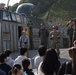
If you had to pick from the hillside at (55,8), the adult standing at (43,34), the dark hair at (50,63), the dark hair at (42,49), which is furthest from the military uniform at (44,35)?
the hillside at (55,8)

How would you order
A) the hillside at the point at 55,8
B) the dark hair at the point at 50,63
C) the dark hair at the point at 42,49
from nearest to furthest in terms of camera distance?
the dark hair at the point at 50,63 → the dark hair at the point at 42,49 → the hillside at the point at 55,8

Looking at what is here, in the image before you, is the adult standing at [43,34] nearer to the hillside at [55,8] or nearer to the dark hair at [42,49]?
the dark hair at [42,49]

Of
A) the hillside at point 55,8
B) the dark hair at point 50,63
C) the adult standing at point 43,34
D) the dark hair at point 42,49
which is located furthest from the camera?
the hillside at point 55,8

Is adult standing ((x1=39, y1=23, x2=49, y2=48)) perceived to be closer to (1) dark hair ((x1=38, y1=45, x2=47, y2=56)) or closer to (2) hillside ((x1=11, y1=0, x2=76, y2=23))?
(1) dark hair ((x1=38, y1=45, x2=47, y2=56))

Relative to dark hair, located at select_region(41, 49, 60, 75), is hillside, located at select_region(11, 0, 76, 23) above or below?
above

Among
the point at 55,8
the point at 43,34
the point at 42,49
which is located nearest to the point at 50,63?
the point at 42,49

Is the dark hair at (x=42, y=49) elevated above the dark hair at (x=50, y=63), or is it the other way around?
the dark hair at (x=42, y=49)

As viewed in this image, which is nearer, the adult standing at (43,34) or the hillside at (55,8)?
the adult standing at (43,34)

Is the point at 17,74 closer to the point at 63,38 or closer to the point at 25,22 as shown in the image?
the point at 25,22

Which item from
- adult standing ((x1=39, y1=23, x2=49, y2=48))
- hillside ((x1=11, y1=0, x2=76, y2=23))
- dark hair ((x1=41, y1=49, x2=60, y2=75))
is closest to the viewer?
dark hair ((x1=41, y1=49, x2=60, y2=75))

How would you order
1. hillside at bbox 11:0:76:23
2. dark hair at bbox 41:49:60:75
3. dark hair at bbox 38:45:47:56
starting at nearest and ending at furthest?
dark hair at bbox 41:49:60:75 < dark hair at bbox 38:45:47:56 < hillside at bbox 11:0:76:23

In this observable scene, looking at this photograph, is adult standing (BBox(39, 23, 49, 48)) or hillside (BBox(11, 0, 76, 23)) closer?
adult standing (BBox(39, 23, 49, 48))

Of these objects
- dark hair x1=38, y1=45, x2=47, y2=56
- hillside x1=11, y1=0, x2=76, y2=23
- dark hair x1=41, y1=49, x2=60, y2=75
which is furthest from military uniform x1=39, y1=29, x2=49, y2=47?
hillside x1=11, y1=0, x2=76, y2=23

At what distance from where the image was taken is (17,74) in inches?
286
